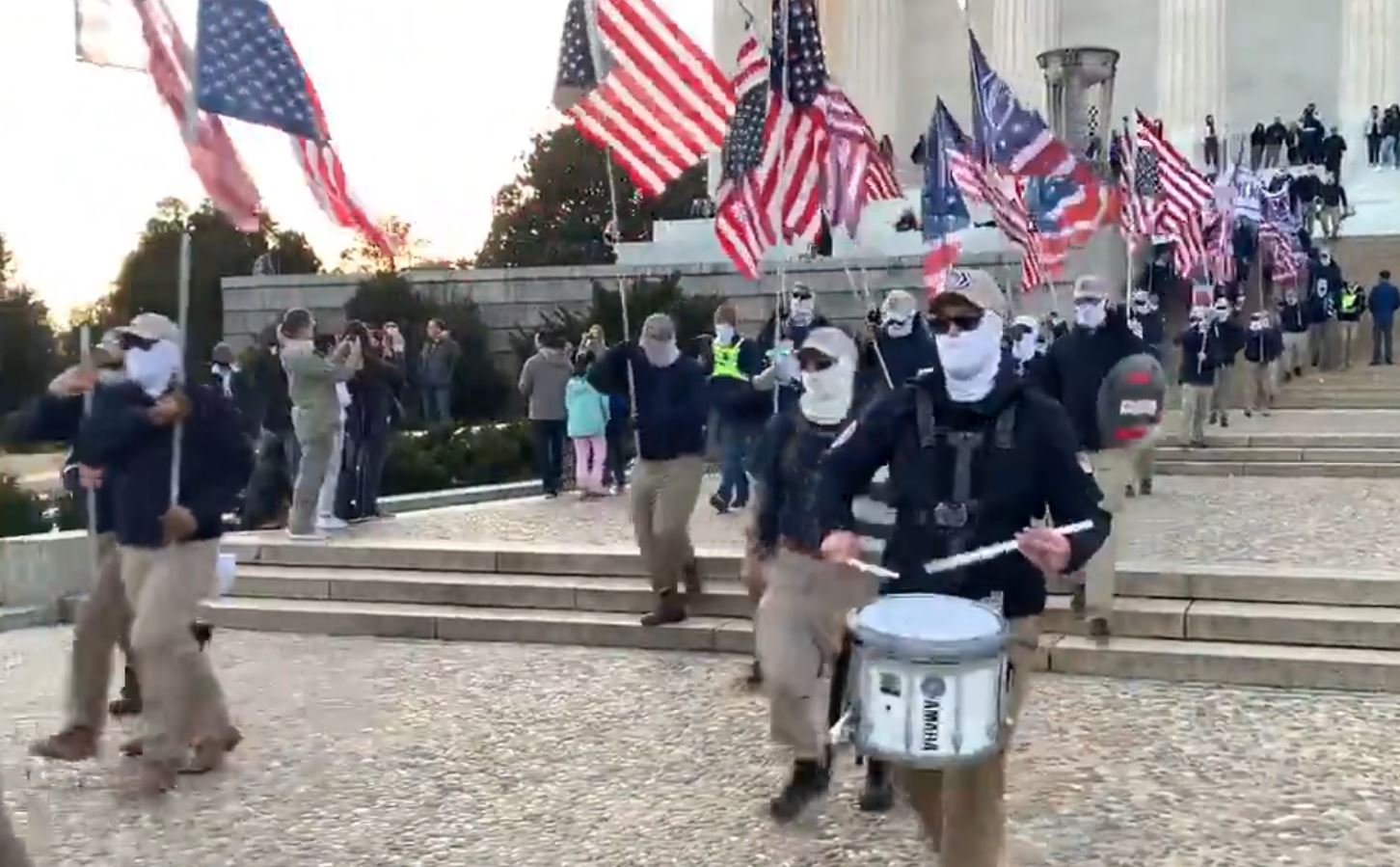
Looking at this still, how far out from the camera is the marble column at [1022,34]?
43213 mm

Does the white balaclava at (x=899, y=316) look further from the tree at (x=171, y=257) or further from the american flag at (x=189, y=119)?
the tree at (x=171, y=257)

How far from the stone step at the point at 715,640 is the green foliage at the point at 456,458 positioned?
7.36m

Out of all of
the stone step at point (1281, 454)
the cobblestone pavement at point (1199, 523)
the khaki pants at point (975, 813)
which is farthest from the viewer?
the stone step at point (1281, 454)

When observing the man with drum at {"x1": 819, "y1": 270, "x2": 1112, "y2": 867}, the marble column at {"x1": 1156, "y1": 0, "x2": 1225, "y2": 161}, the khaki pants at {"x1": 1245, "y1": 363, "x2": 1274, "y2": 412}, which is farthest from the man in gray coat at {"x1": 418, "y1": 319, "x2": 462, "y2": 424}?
the marble column at {"x1": 1156, "y1": 0, "x2": 1225, "y2": 161}

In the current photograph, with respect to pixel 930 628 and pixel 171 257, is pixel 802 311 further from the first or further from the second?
pixel 171 257

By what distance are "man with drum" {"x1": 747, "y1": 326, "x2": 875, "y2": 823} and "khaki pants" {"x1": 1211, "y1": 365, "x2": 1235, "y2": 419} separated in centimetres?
1416

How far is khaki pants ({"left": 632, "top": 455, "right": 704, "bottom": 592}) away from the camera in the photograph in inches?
395

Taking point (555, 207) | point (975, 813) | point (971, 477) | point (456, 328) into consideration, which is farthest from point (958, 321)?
point (555, 207)

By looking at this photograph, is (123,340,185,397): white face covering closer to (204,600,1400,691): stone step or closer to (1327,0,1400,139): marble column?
(204,600,1400,691): stone step

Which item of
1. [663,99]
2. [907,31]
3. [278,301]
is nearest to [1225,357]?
[663,99]

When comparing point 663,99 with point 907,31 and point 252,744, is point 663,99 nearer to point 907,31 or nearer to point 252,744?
point 252,744

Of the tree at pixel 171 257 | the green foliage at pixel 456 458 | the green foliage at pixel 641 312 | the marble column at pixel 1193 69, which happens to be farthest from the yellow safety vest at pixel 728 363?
the tree at pixel 171 257

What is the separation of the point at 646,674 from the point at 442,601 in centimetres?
273

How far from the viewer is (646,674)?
9.45 meters
